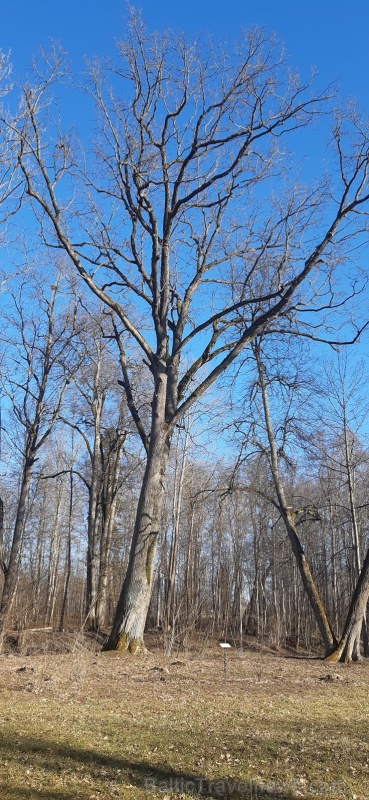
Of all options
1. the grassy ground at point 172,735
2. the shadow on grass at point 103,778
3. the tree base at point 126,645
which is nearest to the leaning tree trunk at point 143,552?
the tree base at point 126,645

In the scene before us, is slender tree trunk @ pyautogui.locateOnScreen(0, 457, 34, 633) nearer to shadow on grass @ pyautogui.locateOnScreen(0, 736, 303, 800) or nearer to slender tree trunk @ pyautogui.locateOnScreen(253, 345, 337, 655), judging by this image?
slender tree trunk @ pyautogui.locateOnScreen(253, 345, 337, 655)

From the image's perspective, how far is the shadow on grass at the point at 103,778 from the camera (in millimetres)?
3807

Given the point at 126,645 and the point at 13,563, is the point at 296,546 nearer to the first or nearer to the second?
the point at 126,645

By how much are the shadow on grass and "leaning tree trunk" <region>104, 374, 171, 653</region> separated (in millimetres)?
6486

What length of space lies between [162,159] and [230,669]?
34.1 ft

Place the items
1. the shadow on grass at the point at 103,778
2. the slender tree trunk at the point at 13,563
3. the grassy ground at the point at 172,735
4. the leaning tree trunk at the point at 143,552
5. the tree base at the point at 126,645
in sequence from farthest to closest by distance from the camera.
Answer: the slender tree trunk at the point at 13,563
the leaning tree trunk at the point at 143,552
the tree base at the point at 126,645
the grassy ground at the point at 172,735
the shadow on grass at the point at 103,778

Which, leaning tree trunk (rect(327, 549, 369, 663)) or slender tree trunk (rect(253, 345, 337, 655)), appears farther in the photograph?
slender tree trunk (rect(253, 345, 337, 655))

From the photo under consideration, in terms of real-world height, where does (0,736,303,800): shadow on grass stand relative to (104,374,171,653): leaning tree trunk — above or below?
below

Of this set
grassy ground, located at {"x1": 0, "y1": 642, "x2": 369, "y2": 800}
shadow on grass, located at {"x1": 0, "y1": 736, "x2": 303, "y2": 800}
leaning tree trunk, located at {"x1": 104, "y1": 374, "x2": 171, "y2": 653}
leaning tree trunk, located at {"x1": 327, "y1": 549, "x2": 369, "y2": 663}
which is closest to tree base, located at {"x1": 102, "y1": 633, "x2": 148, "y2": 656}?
leaning tree trunk, located at {"x1": 104, "y1": 374, "x2": 171, "y2": 653}

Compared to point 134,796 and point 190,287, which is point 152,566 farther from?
point 134,796

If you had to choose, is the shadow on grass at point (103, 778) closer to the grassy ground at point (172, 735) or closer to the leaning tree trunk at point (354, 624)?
the grassy ground at point (172, 735)

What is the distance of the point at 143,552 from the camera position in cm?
1145

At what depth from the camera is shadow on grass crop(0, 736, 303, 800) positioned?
3.81m

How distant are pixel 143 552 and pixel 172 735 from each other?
20.5 feet
